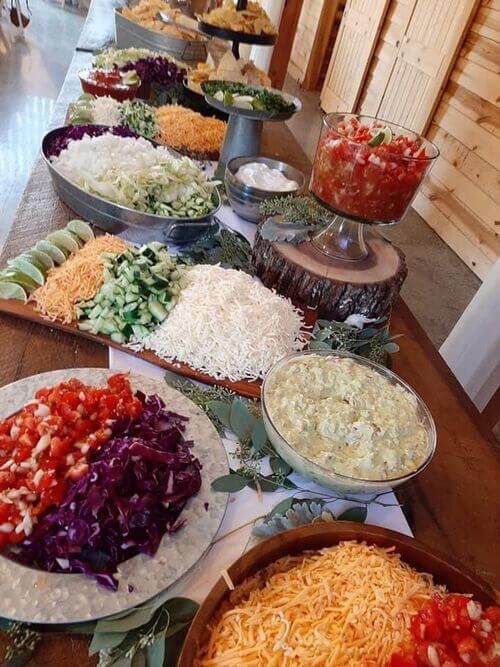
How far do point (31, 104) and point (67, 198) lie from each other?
417 cm

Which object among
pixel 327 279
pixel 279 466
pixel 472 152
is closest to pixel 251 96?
pixel 327 279

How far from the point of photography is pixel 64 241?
1.36m

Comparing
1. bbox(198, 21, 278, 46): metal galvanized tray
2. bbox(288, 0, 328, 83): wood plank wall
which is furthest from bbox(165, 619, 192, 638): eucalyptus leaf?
bbox(288, 0, 328, 83): wood plank wall

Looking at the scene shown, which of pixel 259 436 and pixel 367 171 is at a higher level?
pixel 367 171

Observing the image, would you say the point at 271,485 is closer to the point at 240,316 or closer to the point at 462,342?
the point at 240,316

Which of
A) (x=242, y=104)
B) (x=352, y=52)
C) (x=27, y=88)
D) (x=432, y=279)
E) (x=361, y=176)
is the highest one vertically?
(x=361, y=176)

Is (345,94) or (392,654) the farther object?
(345,94)

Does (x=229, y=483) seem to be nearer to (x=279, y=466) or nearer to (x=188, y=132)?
(x=279, y=466)

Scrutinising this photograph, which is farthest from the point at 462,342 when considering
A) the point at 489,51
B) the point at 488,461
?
the point at 489,51

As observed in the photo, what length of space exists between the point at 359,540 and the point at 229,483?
0.76ft

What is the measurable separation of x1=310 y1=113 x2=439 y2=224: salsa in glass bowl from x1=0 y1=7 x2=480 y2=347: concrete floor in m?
1.94

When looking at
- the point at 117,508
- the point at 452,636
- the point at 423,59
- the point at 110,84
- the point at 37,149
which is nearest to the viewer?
the point at 452,636

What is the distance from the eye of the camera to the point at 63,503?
77 cm

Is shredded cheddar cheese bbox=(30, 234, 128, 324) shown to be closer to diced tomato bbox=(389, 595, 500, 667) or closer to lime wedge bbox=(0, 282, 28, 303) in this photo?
lime wedge bbox=(0, 282, 28, 303)
